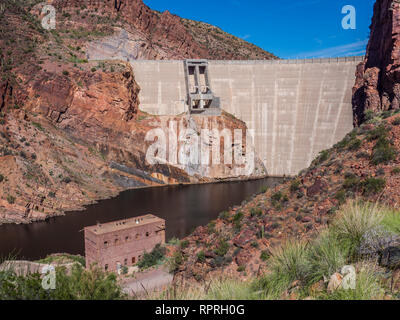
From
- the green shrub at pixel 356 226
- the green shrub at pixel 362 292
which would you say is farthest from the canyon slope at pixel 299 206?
the green shrub at pixel 362 292

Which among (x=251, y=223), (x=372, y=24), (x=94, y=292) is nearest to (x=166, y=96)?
(x=372, y=24)

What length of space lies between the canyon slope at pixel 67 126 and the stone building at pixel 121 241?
42.9 feet

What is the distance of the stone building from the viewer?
20.2 metres

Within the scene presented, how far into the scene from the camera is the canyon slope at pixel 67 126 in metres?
34.3

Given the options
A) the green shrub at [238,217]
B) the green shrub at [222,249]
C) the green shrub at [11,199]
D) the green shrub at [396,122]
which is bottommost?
the green shrub at [11,199]

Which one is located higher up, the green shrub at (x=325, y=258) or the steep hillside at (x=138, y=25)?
the steep hillside at (x=138, y=25)

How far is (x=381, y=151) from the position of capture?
1136cm

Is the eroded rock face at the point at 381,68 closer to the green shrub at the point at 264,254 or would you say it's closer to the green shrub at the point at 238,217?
the green shrub at the point at 238,217

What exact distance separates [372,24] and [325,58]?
6.75 metres

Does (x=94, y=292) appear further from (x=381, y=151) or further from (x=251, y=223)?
(x=381, y=151)

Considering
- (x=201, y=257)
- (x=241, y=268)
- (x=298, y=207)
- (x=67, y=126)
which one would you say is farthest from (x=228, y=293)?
(x=67, y=126)

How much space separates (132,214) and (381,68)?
106 feet

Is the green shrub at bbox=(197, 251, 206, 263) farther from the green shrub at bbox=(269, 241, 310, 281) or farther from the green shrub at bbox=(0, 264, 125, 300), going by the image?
the green shrub at bbox=(269, 241, 310, 281)

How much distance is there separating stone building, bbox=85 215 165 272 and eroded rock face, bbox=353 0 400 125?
28539 millimetres
